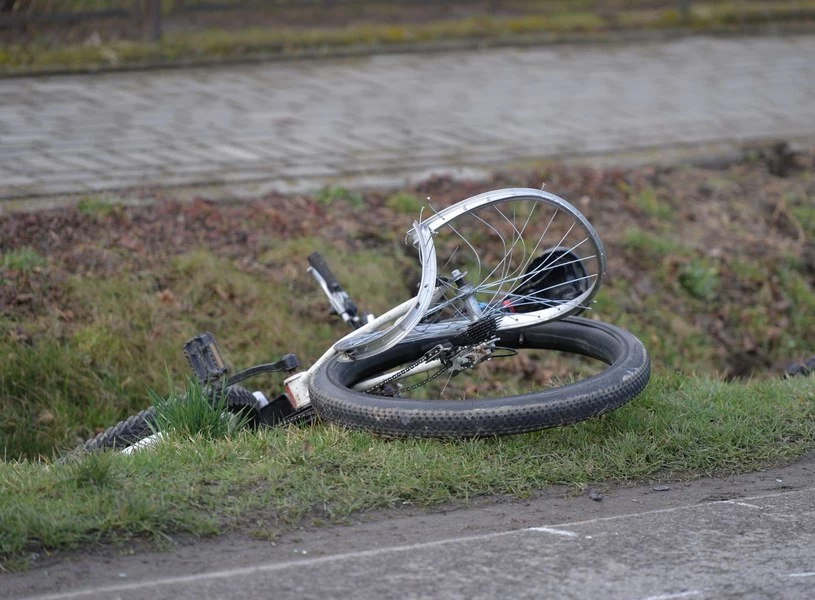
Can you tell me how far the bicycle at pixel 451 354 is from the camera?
4.55 m

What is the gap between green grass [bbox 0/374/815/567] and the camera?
4.04 metres

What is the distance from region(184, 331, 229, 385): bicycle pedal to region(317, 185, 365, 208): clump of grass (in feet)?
8.86

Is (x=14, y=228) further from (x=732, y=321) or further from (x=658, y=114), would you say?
(x=658, y=114)

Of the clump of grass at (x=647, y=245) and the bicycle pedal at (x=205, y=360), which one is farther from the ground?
the bicycle pedal at (x=205, y=360)

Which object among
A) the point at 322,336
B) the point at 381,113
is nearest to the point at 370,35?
the point at 381,113

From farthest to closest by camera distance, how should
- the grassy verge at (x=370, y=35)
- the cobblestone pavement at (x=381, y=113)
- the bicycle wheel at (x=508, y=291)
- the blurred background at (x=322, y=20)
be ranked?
1. the blurred background at (x=322, y=20)
2. the grassy verge at (x=370, y=35)
3. the cobblestone pavement at (x=381, y=113)
4. the bicycle wheel at (x=508, y=291)

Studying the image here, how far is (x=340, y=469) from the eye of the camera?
14.7 feet

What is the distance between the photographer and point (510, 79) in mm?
11352

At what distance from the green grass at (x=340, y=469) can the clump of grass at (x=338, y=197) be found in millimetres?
3136

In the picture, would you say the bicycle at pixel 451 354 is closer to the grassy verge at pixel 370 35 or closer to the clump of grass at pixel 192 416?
the clump of grass at pixel 192 416

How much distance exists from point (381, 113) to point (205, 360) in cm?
505

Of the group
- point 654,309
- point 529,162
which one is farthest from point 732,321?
point 529,162

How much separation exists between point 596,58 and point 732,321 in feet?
17.3

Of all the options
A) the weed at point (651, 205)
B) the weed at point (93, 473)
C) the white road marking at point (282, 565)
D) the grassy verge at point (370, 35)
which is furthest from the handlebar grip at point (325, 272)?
the grassy verge at point (370, 35)
